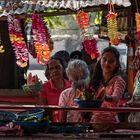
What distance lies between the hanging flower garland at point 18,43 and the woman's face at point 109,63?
3761 mm

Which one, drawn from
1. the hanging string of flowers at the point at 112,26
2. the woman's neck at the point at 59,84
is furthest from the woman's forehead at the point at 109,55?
the hanging string of flowers at the point at 112,26

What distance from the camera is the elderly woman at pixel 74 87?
18.2 ft

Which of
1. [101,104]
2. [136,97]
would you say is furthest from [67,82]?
[101,104]

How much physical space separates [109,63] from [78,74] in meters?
0.37

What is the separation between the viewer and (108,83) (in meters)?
5.55

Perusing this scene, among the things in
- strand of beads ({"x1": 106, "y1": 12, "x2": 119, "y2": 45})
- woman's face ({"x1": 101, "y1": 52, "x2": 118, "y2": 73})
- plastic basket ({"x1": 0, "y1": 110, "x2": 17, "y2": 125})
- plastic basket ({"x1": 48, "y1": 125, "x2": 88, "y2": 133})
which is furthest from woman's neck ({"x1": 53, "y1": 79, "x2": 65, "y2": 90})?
strand of beads ({"x1": 106, "y1": 12, "x2": 119, "y2": 45})

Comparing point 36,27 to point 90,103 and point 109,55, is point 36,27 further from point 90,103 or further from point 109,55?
point 90,103

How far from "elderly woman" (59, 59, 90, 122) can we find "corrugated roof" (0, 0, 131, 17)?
2.33 m

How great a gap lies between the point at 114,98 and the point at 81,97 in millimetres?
352

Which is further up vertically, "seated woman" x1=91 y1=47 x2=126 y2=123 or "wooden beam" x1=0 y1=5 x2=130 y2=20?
"wooden beam" x1=0 y1=5 x2=130 y2=20

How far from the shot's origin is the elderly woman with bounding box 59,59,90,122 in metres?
5.55

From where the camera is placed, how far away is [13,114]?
5.33 meters

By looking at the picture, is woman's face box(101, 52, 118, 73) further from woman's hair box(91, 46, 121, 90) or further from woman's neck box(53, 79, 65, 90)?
woman's neck box(53, 79, 65, 90)

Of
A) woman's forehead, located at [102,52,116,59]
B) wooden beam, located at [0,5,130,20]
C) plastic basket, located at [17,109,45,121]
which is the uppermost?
wooden beam, located at [0,5,130,20]
